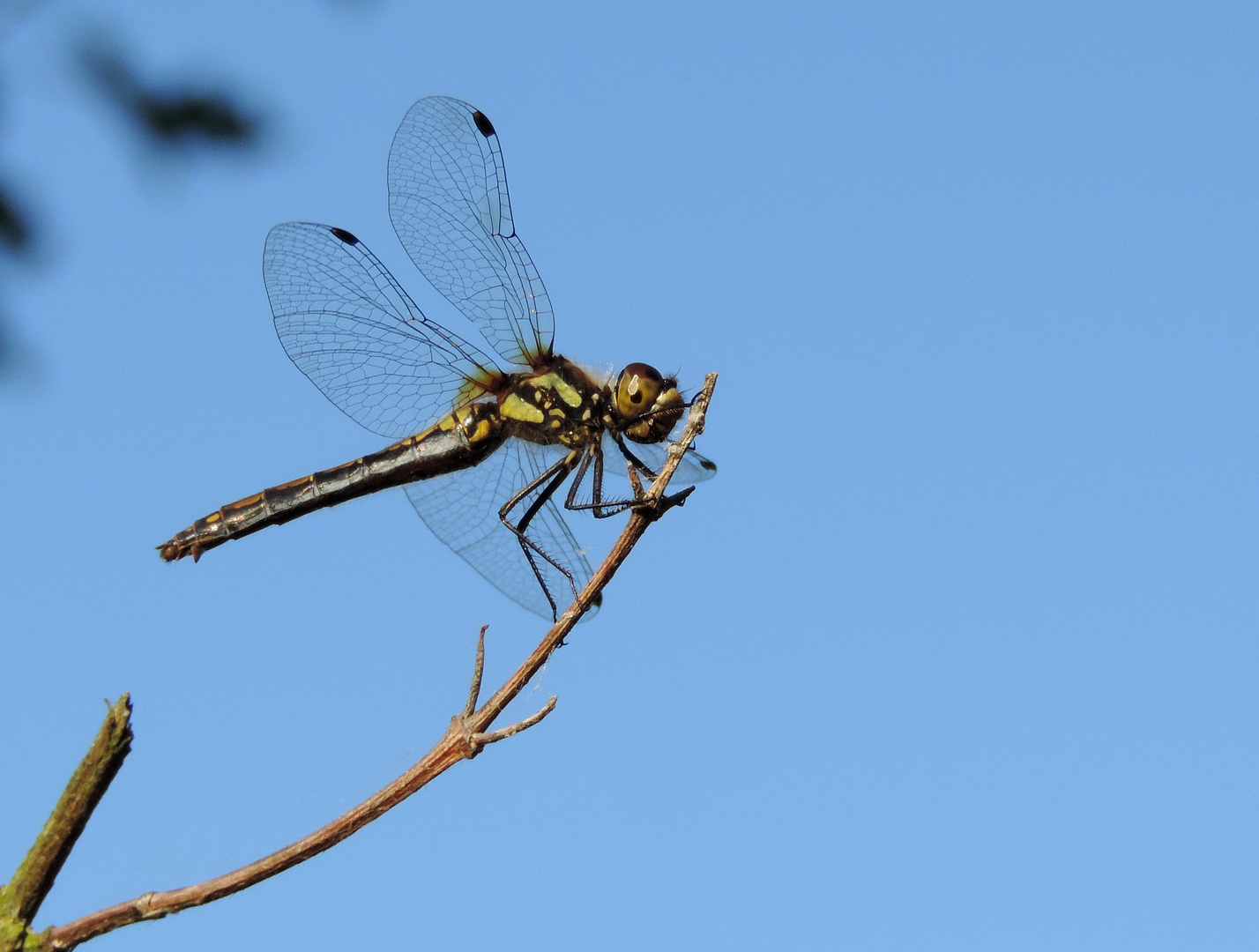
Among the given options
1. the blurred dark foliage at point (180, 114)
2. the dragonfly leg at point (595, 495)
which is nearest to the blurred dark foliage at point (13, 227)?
the blurred dark foliage at point (180, 114)

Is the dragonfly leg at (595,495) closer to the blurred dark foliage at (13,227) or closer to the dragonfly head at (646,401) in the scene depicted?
the dragonfly head at (646,401)

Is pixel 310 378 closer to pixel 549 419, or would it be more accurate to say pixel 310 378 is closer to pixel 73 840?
pixel 549 419

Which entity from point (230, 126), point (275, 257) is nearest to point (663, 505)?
point (230, 126)

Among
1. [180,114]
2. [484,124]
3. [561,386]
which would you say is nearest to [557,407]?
[561,386]

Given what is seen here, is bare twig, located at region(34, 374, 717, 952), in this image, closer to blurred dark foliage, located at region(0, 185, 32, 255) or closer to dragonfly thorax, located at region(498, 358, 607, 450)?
blurred dark foliage, located at region(0, 185, 32, 255)

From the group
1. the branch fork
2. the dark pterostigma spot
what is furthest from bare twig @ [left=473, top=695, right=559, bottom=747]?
the dark pterostigma spot

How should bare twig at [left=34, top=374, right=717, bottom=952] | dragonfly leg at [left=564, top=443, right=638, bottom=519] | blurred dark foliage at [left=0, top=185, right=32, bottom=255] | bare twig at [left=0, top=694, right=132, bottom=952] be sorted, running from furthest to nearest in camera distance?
1. dragonfly leg at [left=564, top=443, right=638, bottom=519]
2. blurred dark foliage at [left=0, top=185, right=32, bottom=255]
3. bare twig at [left=34, top=374, right=717, bottom=952]
4. bare twig at [left=0, top=694, right=132, bottom=952]
